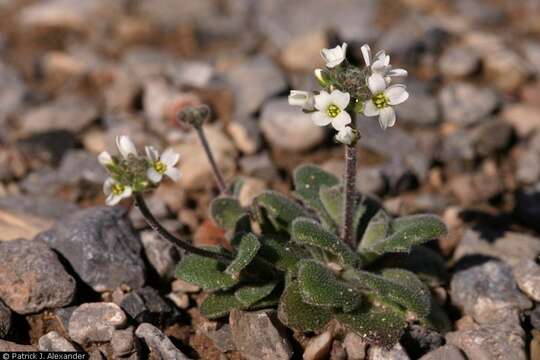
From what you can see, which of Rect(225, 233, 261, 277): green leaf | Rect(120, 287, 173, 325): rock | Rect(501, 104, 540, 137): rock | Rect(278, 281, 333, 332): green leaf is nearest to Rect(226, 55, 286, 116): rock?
Rect(501, 104, 540, 137): rock

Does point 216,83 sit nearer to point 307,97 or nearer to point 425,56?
point 425,56

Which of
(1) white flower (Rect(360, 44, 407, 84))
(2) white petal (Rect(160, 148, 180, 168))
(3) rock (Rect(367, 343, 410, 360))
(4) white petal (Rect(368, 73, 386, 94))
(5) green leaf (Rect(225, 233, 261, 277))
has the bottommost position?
(3) rock (Rect(367, 343, 410, 360))

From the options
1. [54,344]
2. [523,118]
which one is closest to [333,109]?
[54,344]

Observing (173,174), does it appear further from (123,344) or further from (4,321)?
(4,321)

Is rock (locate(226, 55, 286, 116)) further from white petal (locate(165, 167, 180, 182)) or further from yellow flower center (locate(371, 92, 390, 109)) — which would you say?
white petal (locate(165, 167, 180, 182))

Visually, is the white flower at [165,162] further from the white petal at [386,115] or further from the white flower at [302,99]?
the white petal at [386,115]

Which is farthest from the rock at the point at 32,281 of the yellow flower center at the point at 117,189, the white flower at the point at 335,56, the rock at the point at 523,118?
the rock at the point at 523,118
